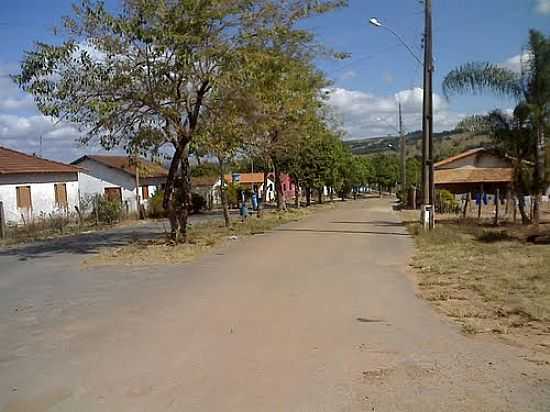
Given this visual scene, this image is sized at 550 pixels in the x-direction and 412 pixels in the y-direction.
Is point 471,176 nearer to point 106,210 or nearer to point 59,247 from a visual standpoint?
point 106,210

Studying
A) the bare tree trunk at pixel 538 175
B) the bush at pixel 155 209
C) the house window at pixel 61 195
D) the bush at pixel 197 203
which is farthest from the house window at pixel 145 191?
the bare tree trunk at pixel 538 175

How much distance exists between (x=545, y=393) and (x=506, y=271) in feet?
26.7

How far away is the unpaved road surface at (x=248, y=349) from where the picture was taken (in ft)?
18.6

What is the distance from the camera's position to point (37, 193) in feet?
125

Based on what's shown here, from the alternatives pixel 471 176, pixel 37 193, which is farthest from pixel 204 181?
pixel 37 193

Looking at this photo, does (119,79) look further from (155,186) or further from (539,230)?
(155,186)

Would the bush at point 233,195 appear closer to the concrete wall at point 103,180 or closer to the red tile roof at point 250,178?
the concrete wall at point 103,180

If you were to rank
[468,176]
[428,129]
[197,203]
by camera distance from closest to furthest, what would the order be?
1. [428,129]
2. [197,203]
3. [468,176]

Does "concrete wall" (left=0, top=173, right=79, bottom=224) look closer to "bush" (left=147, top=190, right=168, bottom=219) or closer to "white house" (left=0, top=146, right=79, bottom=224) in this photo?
"white house" (left=0, top=146, right=79, bottom=224)

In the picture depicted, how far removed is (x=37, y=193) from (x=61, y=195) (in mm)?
2595

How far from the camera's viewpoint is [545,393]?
5535mm

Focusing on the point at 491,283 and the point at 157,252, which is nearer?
the point at 491,283

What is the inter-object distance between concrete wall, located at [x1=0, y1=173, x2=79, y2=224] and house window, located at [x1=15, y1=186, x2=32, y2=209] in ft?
0.73

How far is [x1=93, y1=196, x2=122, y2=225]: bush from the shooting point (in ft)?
115
